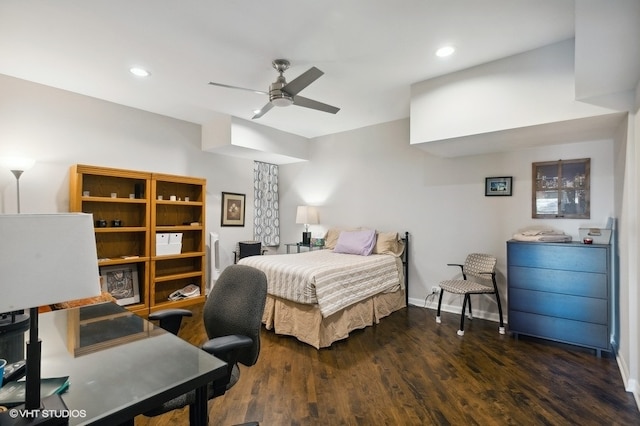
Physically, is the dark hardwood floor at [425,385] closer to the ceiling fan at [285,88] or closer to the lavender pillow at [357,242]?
the lavender pillow at [357,242]

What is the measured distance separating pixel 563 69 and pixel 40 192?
533 centimetres

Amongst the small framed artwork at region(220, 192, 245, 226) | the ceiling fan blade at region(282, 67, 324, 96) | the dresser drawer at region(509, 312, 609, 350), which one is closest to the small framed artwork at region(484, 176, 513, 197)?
the dresser drawer at region(509, 312, 609, 350)

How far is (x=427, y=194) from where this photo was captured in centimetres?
437

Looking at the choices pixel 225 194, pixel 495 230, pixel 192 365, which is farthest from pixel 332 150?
pixel 192 365

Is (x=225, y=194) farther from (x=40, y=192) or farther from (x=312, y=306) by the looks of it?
(x=312, y=306)

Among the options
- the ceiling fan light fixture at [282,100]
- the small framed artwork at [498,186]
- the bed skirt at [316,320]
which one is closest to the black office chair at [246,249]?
the bed skirt at [316,320]

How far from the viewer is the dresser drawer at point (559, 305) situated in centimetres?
280

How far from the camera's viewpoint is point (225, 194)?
5242 mm

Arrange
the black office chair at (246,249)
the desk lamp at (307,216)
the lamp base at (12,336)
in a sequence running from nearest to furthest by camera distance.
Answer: the lamp base at (12,336) → the black office chair at (246,249) → the desk lamp at (307,216)

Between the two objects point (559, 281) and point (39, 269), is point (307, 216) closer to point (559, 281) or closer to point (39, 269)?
point (559, 281)

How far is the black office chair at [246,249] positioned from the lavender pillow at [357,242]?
57.9 inches

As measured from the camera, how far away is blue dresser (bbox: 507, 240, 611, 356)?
2.79 metres

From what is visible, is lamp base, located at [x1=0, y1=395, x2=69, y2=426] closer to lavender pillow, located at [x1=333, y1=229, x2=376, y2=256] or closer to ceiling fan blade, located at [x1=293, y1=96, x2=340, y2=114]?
ceiling fan blade, located at [x1=293, y1=96, x2=340, y2=114]

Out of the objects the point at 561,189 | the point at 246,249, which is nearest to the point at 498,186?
the point at 561,189
